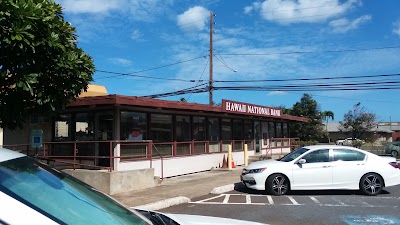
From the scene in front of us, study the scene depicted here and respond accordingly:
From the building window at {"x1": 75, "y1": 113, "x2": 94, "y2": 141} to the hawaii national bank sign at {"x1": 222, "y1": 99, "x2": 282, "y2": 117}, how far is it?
718 cm

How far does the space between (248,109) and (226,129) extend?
1.69 metres

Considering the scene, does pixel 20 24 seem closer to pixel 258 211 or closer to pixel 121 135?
pixel 258 211

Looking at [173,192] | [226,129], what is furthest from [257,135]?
[173,192]

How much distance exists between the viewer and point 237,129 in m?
25.3

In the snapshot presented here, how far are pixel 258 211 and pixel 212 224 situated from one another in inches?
307

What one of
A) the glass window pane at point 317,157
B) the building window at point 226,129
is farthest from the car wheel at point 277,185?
the building window at point 226,129

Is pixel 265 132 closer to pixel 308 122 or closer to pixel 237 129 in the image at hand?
pixel 237 129

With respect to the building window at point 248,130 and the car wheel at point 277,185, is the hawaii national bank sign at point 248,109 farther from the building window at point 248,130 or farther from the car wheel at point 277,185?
the car wheel at point 277,185

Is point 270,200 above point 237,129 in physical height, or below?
below

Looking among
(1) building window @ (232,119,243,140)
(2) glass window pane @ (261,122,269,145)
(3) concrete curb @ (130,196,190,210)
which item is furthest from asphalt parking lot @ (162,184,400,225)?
(2) glass window pane @ (261,122,269,145)

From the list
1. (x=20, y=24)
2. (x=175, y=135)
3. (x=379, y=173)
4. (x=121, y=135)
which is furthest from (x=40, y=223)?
(x=175, y=135)

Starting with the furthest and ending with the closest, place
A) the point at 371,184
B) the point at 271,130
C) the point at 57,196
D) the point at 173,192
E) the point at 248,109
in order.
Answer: the point at 271,130
the point at 248,109
the point at 173,192
the point at 371,184
the point at 57,196

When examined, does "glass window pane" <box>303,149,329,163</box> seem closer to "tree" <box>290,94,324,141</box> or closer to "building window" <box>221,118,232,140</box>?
"building window" <box>221,118,232,140</box>

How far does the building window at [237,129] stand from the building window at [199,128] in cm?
336
